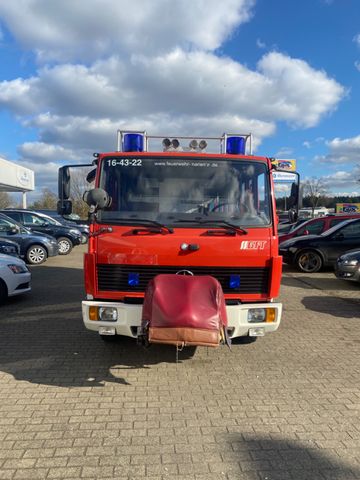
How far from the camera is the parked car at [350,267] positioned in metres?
9.47

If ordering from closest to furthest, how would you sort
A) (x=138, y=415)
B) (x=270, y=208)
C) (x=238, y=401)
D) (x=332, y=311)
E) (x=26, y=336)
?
(x=138, y=415) < (x=238, y=401) < (x=270, y=208) < (x=26, y=336) < (x=332, y=311)

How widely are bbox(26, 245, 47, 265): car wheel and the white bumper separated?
1039cm

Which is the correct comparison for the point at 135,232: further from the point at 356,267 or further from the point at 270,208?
the point at 356,267

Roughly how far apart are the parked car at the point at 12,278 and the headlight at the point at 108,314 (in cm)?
408

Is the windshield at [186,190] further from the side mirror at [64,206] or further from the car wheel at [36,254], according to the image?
the car wheel at [36,254]

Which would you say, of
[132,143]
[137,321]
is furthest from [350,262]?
[137,321]

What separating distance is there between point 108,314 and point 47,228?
48.4ft

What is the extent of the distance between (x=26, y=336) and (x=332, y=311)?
17.6ft

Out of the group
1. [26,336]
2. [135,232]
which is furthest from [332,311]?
[26,336]

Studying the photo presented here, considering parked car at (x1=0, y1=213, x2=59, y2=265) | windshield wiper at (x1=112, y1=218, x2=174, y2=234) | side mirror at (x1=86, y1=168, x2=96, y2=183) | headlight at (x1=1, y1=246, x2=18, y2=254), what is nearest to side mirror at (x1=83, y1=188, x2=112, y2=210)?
windshield wiper at (x1=112, y1=218, x2=174, y2=234)

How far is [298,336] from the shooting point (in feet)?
20.0

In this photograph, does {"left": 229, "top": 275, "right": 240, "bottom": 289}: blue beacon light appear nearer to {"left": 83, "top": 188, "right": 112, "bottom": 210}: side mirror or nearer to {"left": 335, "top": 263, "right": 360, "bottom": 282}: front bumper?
{"left": 83, "top": 188, "right": 112, "bottom": 210}: side mirror

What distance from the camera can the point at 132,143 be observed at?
549 centimetres

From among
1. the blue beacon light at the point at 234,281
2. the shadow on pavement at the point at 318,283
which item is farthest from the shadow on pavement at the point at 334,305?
the blue beacon light at the point at 234,281
